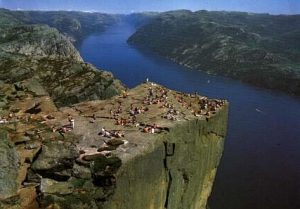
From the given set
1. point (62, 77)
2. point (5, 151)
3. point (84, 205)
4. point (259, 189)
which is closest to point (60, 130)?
point (5, 151)

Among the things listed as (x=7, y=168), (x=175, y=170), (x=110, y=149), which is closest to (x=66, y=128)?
(x=110, y=149)

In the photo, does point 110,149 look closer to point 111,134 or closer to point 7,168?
point 111,134

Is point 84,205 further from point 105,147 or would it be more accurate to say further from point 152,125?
point 152,125

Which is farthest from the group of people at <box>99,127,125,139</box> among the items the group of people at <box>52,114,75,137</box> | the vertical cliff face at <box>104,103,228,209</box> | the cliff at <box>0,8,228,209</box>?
the vertical cliff face at <box>104,103,228,209</box>

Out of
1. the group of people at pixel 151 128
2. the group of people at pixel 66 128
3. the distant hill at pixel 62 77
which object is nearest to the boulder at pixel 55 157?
the group of people at pixel 66 128

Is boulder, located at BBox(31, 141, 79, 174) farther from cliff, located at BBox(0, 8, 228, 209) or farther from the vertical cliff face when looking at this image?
the vertical cliff face

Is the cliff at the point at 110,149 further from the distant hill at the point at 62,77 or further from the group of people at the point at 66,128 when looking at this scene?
the distant hill at the point at 62,77
